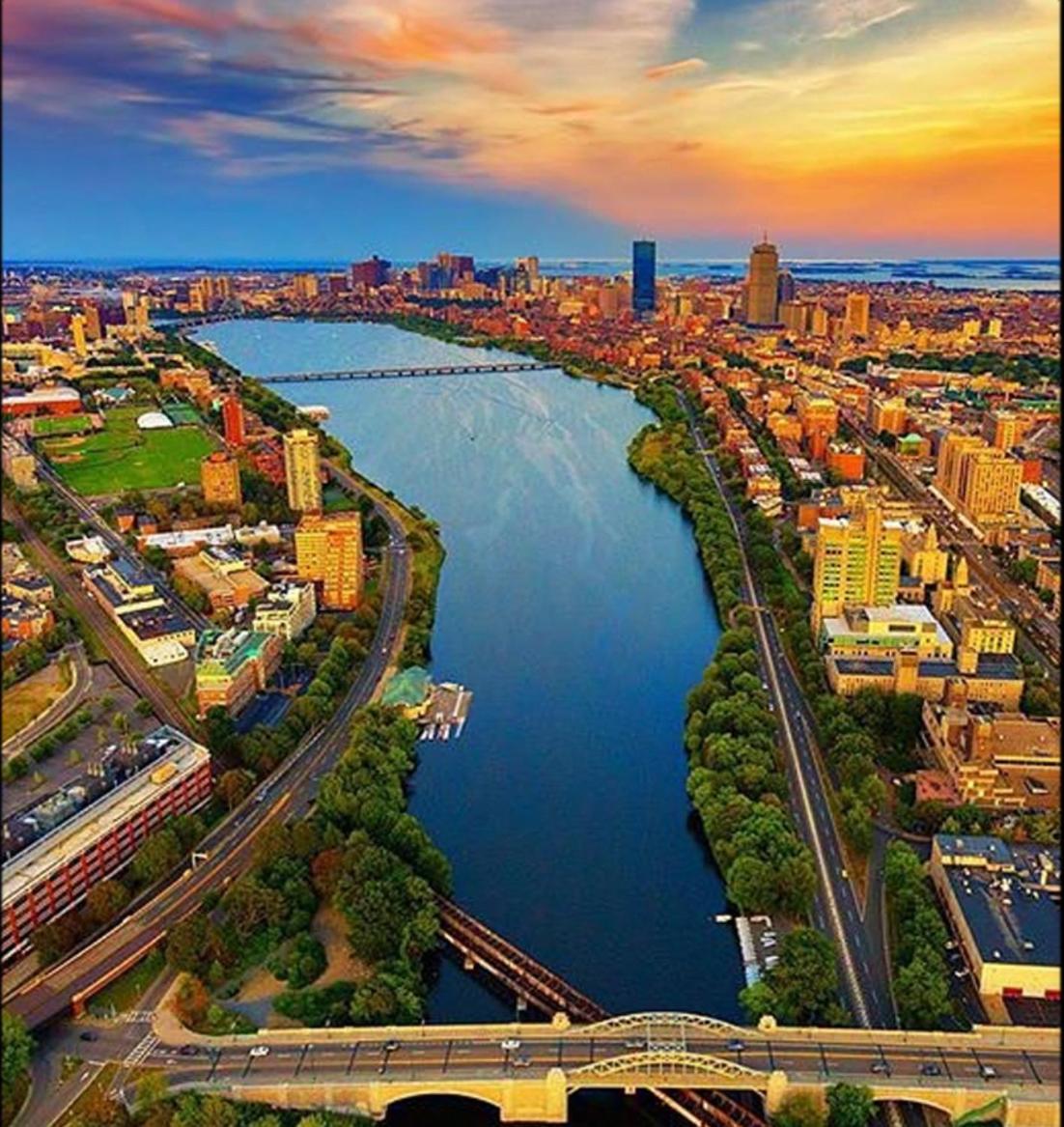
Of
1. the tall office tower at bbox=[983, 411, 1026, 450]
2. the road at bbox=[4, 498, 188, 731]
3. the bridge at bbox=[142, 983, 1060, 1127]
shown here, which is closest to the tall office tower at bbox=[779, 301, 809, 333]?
the tall office tower at bbox=[983, 411, 1026, 450]

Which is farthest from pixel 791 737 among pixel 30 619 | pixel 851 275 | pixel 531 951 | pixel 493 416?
pixel 851 275

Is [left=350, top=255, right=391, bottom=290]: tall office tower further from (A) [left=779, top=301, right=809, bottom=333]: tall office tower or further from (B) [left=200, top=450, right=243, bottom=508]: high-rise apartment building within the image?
(B) [left=200, top=450, right=243, bottom=508]: high-rise apartment building

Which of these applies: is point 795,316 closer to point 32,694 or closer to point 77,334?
point 77,334

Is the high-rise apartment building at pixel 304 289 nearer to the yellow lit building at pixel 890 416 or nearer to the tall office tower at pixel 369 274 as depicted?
the tall office tower at pixel 369 274

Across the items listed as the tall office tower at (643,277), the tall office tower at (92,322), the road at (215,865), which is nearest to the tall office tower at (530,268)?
the tall office tower at (643,277)

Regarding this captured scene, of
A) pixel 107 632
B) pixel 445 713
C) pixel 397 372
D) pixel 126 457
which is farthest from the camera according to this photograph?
pixel 397 372

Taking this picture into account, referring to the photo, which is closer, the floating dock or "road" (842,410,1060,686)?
the floating dock

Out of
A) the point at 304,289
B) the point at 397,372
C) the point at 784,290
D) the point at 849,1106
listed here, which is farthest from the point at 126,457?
the point at 304,289
